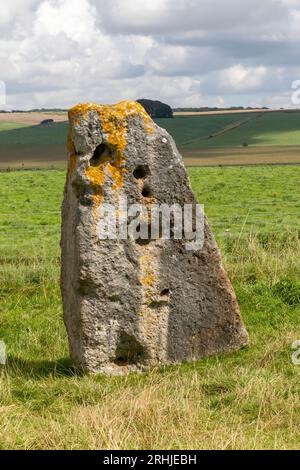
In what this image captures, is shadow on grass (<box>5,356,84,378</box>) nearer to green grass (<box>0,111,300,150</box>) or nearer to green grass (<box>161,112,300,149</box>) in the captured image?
green grass (<box>161,112,300,149</box>)

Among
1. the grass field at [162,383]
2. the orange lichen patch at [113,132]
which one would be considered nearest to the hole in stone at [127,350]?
the grass field at [162,383]

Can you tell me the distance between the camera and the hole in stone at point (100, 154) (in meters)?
10.7

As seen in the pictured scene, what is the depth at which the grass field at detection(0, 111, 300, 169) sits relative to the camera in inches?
2807

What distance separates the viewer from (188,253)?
11141 millimetres

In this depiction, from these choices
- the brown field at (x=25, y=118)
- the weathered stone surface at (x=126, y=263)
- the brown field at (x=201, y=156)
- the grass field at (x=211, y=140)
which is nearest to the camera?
the weathered stone surface at (x=126, y=263)

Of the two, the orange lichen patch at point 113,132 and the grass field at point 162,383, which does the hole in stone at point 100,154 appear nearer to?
the orange lichen patch at point 113,132

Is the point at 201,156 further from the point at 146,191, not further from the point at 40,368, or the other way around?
the point at 40,368

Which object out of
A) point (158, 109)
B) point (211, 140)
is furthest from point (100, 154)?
point (158, 109)

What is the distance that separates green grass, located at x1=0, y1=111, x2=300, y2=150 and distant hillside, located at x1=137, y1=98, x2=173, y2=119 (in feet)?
30.8

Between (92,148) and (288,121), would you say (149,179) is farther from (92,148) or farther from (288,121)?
(288,121)

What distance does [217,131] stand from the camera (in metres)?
110

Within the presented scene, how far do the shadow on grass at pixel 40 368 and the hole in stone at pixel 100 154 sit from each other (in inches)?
96.0

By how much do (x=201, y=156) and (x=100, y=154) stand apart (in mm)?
64349

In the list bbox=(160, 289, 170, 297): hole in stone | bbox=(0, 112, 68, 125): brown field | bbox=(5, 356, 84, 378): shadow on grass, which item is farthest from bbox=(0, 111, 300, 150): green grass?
bbox=(160, 289, 170, 297): hole in stone
